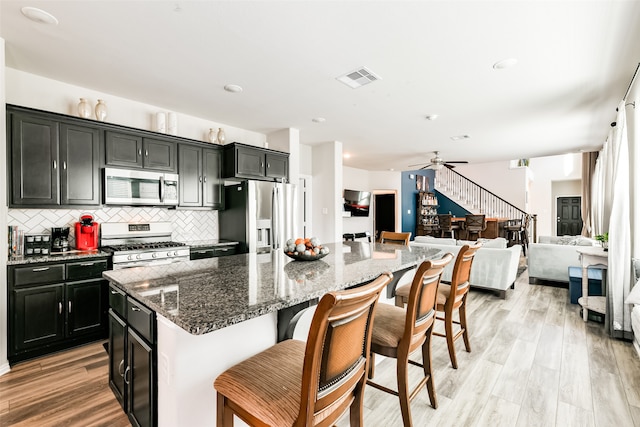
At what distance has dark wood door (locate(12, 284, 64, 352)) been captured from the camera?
2.59m

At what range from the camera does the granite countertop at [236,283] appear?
1093 millimetres

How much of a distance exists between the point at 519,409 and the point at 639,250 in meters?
2.33

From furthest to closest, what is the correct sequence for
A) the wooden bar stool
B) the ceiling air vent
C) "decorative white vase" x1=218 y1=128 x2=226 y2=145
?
"decorative white vase" x1=218 y1=128 x2=226 y2=145 < the ceiling air vent < the wooden bar stool

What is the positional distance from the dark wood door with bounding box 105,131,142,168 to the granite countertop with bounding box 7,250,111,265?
3.28ft

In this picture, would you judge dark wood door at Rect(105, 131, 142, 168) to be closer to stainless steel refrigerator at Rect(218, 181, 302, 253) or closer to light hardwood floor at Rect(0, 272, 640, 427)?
stainless steel refrigerator at Rect(218, 181, 302, 253)

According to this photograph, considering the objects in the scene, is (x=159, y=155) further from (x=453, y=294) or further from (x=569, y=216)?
(x=569, y=216)

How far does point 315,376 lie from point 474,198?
38.3ft

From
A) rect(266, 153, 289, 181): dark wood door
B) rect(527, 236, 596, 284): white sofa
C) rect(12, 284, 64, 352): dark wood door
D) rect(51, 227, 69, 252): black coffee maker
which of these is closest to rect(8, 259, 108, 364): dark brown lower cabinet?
rect(12, 284, 64, 352): dark wood door

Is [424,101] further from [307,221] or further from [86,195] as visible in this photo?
[86,195]

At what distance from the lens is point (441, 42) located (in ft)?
8.14

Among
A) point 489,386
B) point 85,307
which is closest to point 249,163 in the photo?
point 85,307

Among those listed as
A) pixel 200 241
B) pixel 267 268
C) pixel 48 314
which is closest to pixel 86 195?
pixel 48 314

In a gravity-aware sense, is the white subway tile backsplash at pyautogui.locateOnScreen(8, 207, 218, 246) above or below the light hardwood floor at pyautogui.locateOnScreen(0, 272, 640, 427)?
above

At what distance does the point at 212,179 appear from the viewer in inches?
170
